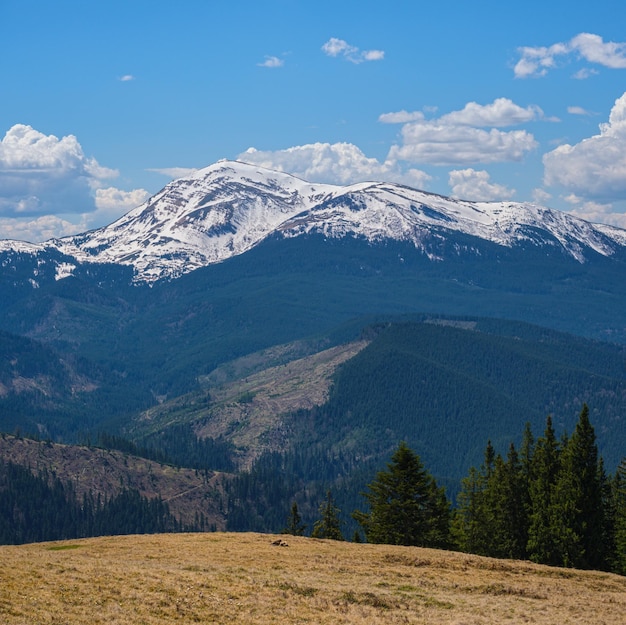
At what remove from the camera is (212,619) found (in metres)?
47.2

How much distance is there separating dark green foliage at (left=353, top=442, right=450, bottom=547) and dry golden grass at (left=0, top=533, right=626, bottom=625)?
15.2 metres

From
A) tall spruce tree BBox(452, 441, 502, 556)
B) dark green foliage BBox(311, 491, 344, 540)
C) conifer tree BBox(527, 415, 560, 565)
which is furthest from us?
dark green foliage BBox(311, 491, 344, 540)

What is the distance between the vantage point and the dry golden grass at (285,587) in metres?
47.3

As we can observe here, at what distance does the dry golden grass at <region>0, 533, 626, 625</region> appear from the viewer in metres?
47.3

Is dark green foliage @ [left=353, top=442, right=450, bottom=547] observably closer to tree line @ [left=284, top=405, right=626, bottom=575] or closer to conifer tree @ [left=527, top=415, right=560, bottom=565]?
tree line @ [left=284, top=405, right=626, bottom=575]

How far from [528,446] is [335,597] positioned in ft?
142

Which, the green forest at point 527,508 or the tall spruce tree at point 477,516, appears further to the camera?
the tall spruce tree at point 477,516

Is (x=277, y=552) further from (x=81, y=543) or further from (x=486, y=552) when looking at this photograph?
(x=486, y=552)

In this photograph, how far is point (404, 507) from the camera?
9144cm

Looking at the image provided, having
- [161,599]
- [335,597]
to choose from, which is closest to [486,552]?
[335,597]

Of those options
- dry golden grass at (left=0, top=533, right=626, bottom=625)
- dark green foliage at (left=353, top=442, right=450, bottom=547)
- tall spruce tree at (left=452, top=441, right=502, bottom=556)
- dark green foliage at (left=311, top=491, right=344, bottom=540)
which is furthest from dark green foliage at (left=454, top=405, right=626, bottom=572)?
dark green foliage at (left=311, top=491, right=344, bottom=540)

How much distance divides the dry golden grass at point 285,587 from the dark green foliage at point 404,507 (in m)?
15.2

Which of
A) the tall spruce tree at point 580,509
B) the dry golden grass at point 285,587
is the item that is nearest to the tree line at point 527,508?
the tall spruce tree at point 580,509

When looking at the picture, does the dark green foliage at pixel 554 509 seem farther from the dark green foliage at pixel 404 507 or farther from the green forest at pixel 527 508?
the dark green foliage at pixel 404 507
